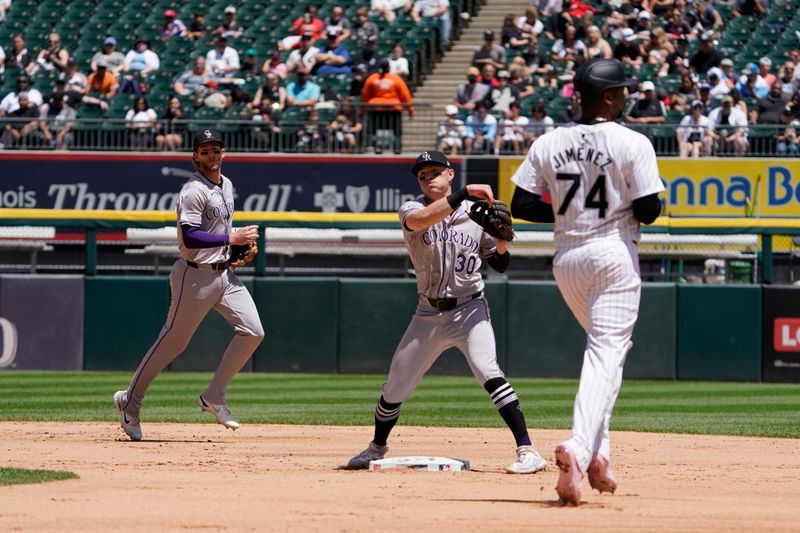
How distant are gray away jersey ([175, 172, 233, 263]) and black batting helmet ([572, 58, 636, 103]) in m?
3.58

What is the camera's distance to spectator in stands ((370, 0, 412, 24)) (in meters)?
24.2

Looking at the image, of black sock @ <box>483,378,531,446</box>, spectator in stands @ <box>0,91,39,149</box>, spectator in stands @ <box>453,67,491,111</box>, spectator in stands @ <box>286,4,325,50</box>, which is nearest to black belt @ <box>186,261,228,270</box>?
black sock @ <box>483,378,531,446</box>

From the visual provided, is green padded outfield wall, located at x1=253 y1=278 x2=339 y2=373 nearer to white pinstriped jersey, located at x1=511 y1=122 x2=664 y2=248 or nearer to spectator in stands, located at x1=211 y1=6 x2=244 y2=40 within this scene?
spectator in stands, located at x1=211 y1=6 x2=244 y2=40

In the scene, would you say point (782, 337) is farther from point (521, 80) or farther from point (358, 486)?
point (358, 486)

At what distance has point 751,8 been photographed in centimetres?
2320

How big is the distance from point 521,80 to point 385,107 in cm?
241

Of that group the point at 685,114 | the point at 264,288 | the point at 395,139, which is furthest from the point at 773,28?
the point at 264,288

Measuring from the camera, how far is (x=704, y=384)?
611 inches

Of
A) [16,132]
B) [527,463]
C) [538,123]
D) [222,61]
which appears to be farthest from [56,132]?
[527,463]

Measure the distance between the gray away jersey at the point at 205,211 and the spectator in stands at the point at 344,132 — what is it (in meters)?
11.2

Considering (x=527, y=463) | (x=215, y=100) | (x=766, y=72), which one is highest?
(x=527, y=463)

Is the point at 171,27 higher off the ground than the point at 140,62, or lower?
higher

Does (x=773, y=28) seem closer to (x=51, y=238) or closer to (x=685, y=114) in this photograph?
(x=685, y=114)

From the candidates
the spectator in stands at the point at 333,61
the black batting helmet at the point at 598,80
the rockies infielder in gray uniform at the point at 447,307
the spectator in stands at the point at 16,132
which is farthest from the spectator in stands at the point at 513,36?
the black batting helmet at the point at 598,80
